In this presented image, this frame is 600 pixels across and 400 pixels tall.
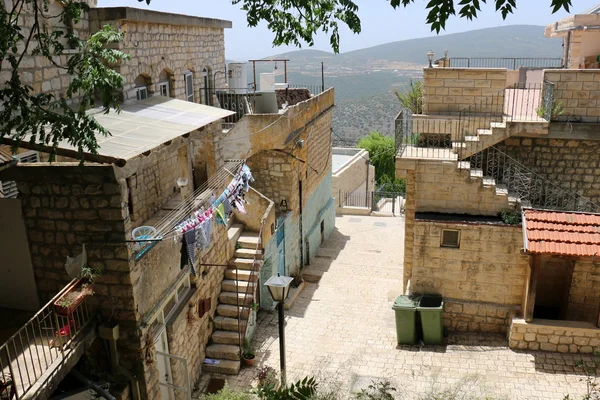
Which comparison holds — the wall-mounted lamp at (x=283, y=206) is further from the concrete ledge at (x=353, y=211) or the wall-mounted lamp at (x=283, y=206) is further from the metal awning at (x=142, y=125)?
the concrete ledge at (x=353, y=211)

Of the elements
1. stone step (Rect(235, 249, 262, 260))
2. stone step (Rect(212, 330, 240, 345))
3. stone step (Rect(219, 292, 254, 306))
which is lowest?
stone step (Rect(212, 330, 240, 345))

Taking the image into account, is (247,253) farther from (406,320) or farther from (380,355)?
(406,320)

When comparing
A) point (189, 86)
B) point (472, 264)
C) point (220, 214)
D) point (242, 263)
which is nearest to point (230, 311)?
point (242, 263)

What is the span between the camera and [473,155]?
1373 cm

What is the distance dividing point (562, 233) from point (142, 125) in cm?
912

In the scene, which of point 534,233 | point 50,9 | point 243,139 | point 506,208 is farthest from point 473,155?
point 50,9

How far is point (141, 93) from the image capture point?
11.6 m

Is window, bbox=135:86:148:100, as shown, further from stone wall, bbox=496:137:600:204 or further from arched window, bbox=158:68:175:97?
stone wall, bbox=496:137:600:204

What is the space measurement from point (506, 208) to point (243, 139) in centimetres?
709

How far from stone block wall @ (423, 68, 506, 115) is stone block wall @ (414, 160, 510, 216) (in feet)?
7.19

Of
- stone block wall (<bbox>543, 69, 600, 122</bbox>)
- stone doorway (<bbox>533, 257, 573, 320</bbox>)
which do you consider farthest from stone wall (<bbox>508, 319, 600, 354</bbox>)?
stone block wall (<bbox>543, 69, 600, 122</bbox>)

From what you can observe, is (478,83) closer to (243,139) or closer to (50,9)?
(243,139)

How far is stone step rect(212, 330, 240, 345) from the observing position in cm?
1198

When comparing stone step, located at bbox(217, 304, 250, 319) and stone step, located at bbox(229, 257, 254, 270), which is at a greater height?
stone step, located at bbox(229, 257, 254, 270)
